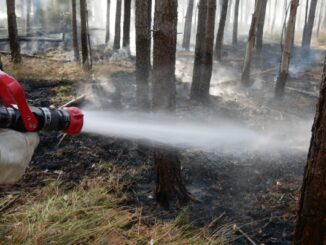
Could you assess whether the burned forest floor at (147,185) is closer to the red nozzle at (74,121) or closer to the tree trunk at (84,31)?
the red nozzle at (74,121)

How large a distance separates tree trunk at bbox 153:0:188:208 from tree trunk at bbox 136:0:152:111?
3.72 m

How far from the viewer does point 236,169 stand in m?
6.93

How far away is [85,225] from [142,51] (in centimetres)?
612

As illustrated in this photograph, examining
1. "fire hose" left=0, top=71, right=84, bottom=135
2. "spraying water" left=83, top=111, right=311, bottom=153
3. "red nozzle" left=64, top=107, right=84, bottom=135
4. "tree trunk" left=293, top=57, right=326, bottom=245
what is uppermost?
"fire hose" left=0, top=71, right=84, bottom=135

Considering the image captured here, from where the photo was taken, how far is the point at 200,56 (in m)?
11.2

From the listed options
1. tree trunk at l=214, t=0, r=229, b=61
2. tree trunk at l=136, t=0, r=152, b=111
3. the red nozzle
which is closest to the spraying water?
tree trunk at l=136, t=0, r=152, b=111

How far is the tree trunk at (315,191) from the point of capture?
2459 millimetres

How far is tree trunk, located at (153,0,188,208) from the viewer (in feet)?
16.8

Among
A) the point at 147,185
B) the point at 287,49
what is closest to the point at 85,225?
the point at 147,185

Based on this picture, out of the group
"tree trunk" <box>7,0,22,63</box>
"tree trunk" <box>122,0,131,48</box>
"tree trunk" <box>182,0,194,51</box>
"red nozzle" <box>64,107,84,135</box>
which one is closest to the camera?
"red nozzle" <box>64,107,84,135</box>

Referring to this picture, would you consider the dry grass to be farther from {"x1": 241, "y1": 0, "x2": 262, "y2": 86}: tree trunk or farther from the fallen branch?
{"x1": 241, "y1": 0, "x2": 262, "y2": 86}: tree trunk

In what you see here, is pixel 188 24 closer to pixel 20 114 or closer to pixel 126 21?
pixel 126 21

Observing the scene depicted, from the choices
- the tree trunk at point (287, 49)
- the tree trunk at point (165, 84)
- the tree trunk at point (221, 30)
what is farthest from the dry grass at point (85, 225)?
the tree trunk at point (221, 30)

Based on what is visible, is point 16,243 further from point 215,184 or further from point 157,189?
point 215,184
